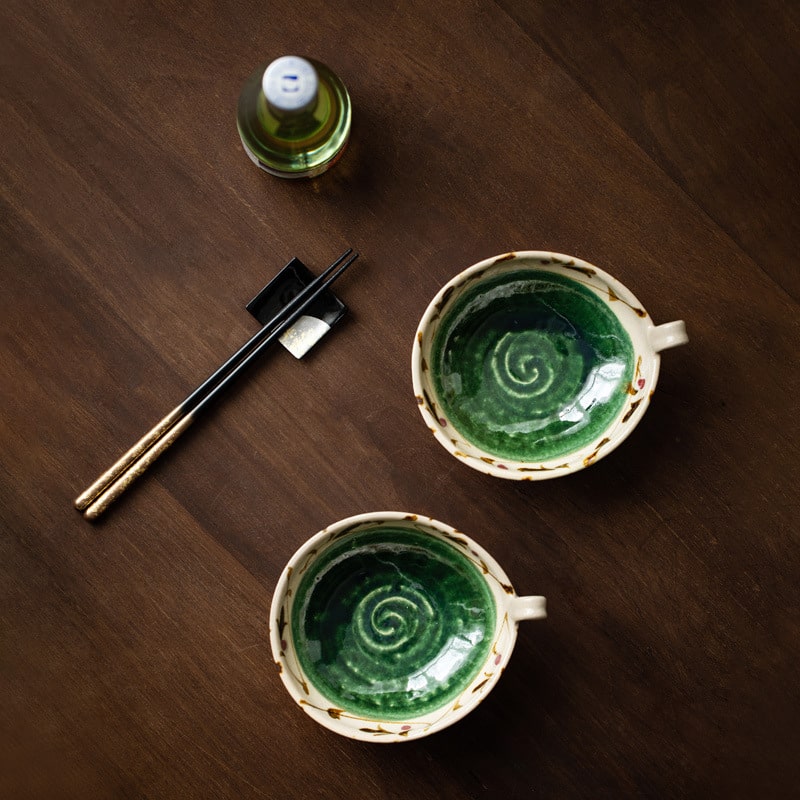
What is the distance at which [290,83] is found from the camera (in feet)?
2.75

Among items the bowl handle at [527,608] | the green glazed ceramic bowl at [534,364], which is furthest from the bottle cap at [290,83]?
the bowl handle at [527,608]

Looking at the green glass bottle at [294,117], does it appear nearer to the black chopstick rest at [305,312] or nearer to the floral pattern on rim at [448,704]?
the black chopstick rest at [305,312]

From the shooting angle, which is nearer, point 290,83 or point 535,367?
point 290,83

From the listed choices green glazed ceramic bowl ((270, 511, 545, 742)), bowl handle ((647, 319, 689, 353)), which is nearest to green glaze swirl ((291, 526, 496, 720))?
green glazed ceramic bowl ((270, 511, 545, 742))

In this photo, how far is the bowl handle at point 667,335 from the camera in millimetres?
873

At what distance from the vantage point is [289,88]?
2.74 ft

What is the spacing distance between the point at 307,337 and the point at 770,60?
716 mm

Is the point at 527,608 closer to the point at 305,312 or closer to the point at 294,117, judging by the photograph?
the point at 305,312

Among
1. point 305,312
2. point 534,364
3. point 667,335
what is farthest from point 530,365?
point 305,312

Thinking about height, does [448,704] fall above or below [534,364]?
below

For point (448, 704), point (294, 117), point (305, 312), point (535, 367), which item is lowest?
point (448, 704)

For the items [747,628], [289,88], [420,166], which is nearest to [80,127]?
[289,88]

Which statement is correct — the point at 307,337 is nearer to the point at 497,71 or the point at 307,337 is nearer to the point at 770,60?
the point at 497,71

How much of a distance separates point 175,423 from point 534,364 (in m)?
0.48
